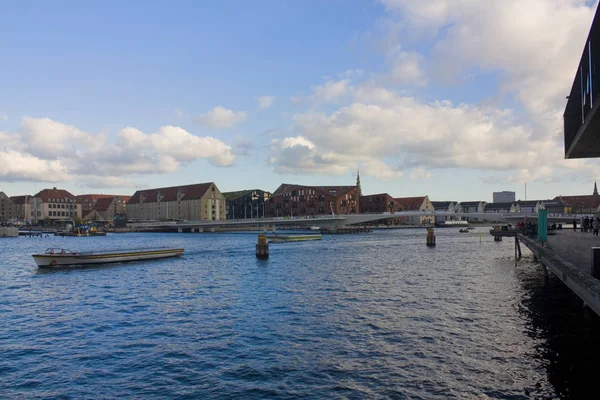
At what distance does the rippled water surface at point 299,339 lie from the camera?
1653 cm

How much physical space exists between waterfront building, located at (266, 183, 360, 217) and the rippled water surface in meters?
144

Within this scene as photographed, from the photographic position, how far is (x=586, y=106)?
33750mm

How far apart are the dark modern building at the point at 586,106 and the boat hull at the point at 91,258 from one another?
5615 cm

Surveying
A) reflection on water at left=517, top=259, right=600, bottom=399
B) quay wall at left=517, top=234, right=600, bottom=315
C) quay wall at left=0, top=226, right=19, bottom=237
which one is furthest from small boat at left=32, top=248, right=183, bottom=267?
quay wall at left=0, top=226, right=19, bottom=237

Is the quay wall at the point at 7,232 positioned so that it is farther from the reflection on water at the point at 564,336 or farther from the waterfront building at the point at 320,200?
the reflection on water at the point at 564,336

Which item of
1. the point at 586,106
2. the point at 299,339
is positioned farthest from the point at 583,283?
the point at 586,106

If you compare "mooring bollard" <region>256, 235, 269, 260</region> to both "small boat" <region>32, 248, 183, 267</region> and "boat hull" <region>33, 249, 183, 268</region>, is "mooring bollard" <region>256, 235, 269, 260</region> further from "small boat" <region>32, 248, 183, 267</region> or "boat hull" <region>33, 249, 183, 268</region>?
"boat hull" <region>33, 249, 183, 268</region>

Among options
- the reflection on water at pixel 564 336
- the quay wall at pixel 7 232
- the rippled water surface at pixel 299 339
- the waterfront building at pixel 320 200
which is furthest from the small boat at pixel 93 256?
the waterfront building at pixel 320 200

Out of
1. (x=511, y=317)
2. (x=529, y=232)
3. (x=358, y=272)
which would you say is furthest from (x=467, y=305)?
(x=529, y=232)

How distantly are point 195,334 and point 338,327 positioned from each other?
7682 mm

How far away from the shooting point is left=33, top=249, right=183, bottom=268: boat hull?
56219 mm

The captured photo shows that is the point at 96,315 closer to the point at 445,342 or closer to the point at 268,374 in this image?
the point at 268,374

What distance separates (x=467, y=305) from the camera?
98.9 ft

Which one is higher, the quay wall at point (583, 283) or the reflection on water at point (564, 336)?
the quay wall at point (583, 283)
